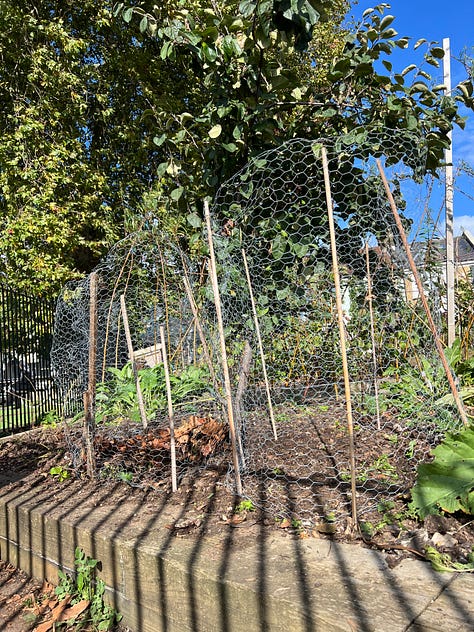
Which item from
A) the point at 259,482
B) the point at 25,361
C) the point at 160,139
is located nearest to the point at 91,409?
the point at 259,482

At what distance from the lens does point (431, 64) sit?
3.46 m

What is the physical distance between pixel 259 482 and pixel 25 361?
5105mm

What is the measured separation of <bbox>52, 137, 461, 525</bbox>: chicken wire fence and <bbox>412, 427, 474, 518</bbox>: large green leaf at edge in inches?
14.6

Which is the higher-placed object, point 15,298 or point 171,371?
point 15,298

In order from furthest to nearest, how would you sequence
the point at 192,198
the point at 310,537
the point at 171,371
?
the point at 171,371, the point at 192,198, the point at 310,537

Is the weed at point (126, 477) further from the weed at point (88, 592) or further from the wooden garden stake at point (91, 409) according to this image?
the weed at point (88, 592)

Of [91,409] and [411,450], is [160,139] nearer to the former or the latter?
[91,409]

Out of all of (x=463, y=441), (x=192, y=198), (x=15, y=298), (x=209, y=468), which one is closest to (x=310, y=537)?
(x=463, y=441)

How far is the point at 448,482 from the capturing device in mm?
2164

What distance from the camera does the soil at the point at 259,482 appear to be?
227 centimetres

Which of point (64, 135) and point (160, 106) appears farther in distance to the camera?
point (64, 135)

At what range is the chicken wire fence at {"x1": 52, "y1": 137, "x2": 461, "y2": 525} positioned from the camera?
3.11 metres

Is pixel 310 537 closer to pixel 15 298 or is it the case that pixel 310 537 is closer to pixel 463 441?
pixel 463 441

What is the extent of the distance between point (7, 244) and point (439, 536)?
25.0 ft
